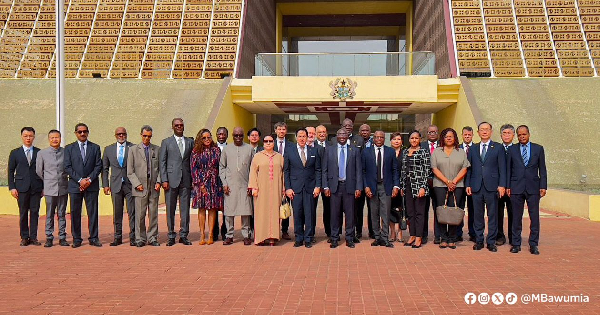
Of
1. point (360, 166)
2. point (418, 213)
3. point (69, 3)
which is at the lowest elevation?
point (418, 213)

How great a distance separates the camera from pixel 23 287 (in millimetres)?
5766

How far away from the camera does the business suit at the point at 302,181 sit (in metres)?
8.35

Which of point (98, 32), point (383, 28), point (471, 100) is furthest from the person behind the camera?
point (383, 28)

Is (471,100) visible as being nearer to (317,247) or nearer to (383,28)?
(317,247)

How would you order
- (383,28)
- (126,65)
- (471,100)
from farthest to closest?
1. (383,28)
2. (126,65)
3. (471,100)

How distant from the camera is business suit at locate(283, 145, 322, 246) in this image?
8352 mm

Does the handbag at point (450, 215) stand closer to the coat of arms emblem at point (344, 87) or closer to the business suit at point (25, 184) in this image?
the business suit at point (25, 184)

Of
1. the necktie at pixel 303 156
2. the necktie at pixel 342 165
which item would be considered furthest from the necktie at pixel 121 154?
the necktie at pixel 342 165

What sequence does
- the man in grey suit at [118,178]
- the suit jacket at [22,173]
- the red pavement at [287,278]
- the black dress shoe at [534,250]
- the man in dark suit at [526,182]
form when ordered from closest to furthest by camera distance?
the red pavement at [287,278]
the black dress shoe at [534,250]
the man in dark suit at [526,182]
the man in grey suit at [118,178]
the suit jacket at [22,173]

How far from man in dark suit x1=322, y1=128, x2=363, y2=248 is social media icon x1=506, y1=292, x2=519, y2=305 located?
311 cm

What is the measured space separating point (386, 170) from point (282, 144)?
1835 millimetres

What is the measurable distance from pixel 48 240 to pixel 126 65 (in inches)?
569

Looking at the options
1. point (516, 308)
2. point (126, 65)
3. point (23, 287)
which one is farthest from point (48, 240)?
point (126, 65)

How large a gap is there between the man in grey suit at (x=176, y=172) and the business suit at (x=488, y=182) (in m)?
4.46
